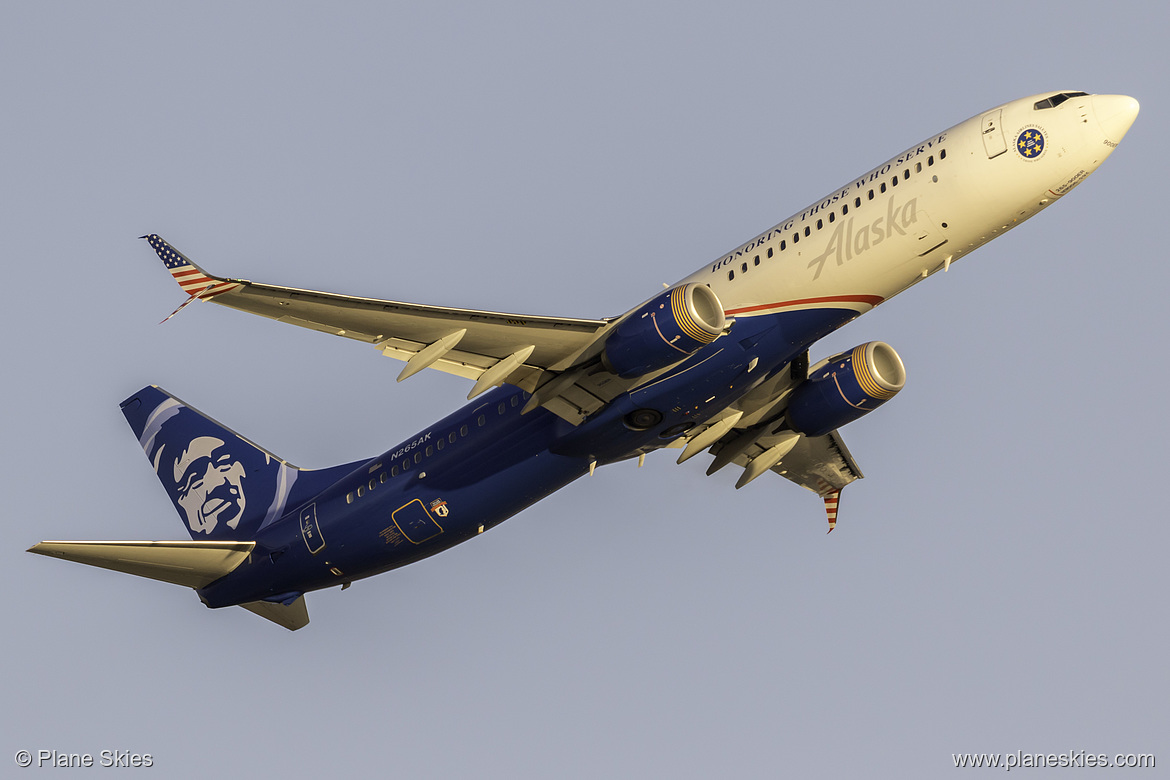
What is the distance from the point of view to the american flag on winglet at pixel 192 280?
2711 cm

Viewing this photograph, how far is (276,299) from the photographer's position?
28.9 meters

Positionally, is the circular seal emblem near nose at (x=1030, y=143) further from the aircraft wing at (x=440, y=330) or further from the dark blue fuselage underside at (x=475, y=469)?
the aircraft wing at (x=440, y=330)

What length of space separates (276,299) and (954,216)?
53.2 feet

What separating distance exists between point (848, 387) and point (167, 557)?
2039 cm

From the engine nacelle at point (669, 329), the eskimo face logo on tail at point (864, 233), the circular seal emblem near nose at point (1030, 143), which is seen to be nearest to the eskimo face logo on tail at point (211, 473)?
the engine nacelle at point (669, 329)

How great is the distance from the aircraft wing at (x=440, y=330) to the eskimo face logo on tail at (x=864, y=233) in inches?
232

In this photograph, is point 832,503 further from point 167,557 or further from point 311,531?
point 167,557

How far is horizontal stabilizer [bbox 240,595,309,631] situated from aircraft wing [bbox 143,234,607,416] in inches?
462

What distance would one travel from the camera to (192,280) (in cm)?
2712

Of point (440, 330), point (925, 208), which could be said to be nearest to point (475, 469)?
point (440, 330)

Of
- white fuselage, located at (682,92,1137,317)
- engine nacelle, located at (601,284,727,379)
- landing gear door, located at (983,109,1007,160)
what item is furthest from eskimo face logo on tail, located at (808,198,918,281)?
engine nacelle, located at (601,284,727,379)

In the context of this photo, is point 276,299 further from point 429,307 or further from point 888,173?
point 888,173

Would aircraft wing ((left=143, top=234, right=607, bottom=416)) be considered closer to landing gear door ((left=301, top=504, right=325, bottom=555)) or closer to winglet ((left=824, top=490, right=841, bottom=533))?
landing gear door ((left=301, top=504, right=325, bottom=555))

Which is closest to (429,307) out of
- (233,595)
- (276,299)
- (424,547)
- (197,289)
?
(276,299)
